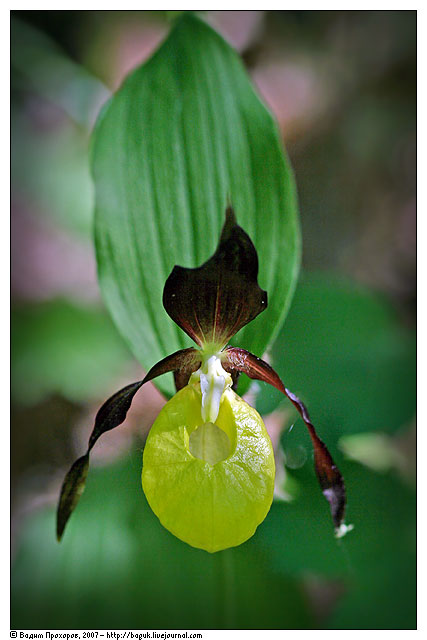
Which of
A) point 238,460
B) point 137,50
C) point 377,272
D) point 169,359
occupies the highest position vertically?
point 137,50

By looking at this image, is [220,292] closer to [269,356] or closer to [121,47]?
[269,356]

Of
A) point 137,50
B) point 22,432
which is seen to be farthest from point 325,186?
point 22,432

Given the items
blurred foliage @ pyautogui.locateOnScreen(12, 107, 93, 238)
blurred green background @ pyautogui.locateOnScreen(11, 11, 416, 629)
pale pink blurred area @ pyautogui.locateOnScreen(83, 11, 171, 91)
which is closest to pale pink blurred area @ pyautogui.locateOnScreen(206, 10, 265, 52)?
blurred green background @ pyautogui.locateOnScreen(11, 11, 416, 629)

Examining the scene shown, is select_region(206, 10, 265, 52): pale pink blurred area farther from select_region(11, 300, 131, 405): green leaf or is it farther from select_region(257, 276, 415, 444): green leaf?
select_region(11, 300, 131, 405): green leaf

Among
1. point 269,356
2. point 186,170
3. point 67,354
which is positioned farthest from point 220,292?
point 67,354

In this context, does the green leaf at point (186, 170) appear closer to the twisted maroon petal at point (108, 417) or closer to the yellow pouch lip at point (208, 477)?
the twisted maroon petal at point (108, 417)

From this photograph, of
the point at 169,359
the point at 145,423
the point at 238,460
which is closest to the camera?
the point at 238,460
